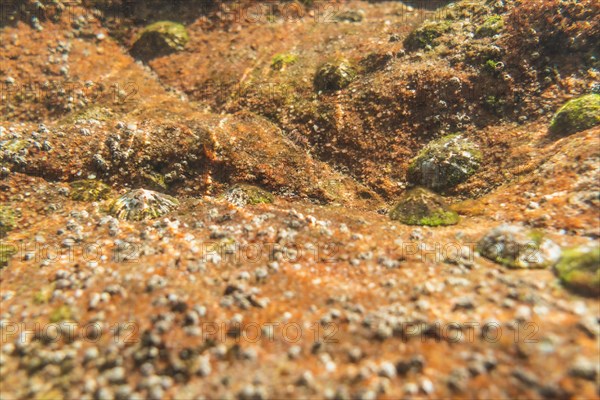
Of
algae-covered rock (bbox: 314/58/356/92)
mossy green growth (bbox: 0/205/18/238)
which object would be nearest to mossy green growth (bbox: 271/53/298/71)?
algae-covered rock (bbox: 314/58/356/92)

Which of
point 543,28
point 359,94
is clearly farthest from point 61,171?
point 543,28

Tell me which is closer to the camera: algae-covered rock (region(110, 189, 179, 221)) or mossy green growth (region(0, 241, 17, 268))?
mossy green growth (region(0, 241, 17, 268))

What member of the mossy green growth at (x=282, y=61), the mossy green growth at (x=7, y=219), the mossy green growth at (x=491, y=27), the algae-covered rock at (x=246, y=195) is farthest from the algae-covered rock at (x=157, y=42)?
the mossy green growth at (x=491, y=27)

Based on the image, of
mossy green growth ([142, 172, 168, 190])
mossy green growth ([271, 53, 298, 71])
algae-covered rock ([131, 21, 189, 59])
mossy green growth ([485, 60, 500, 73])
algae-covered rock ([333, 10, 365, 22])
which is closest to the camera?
mossy green growth ([142, 172, 168, 190])

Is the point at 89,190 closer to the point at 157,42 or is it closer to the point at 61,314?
the point at 61,314

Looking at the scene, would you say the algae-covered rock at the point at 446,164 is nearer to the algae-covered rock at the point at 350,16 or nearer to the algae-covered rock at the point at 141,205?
the algae-covered rock at the point at 141,205

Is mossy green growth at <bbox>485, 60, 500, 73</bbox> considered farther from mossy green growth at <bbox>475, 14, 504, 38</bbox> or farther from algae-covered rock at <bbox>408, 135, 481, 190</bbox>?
algae-covered rock at <bbox>408, 135, 481, 190</bbox>
